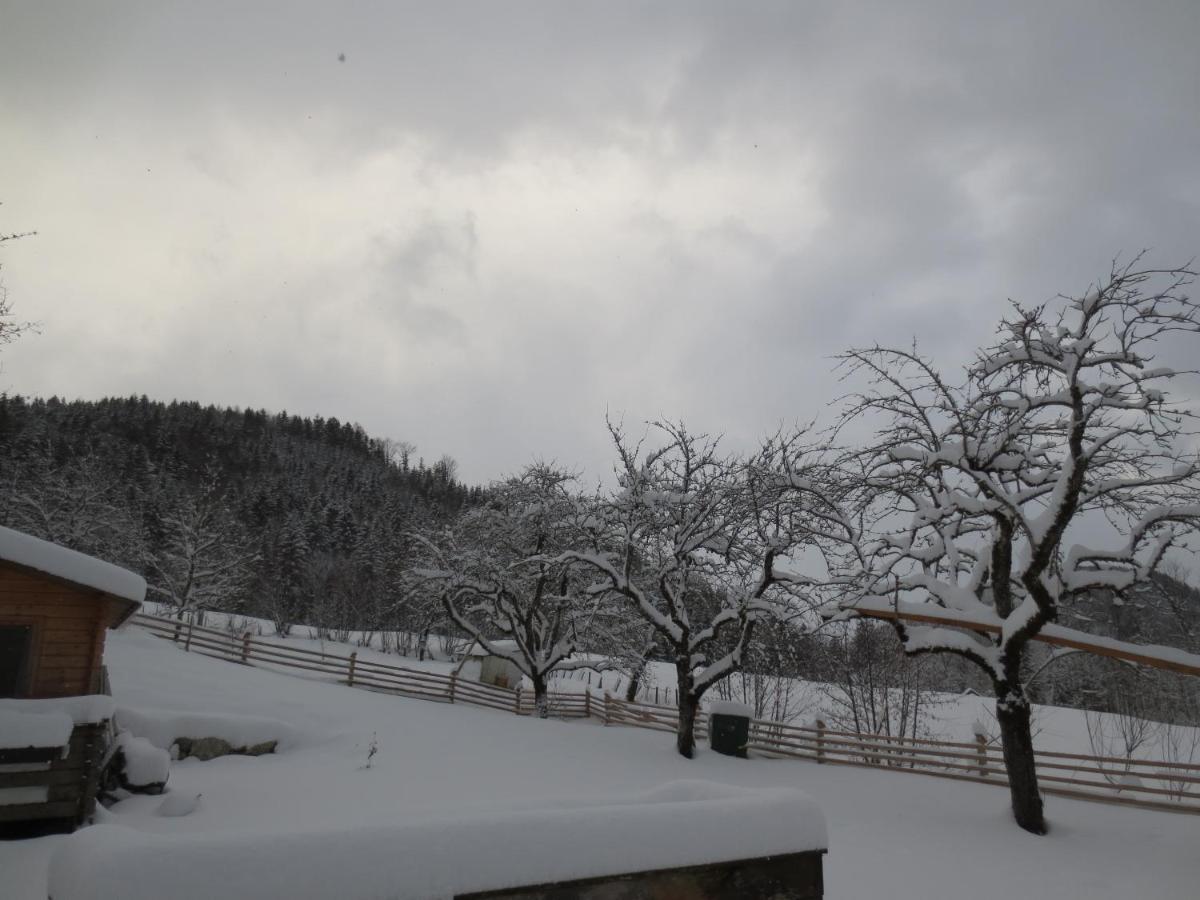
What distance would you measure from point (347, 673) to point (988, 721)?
93.2ft

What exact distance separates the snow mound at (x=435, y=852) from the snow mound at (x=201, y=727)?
13.7 meters

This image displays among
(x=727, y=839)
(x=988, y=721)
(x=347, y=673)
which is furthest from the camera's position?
(x=988, y=721)

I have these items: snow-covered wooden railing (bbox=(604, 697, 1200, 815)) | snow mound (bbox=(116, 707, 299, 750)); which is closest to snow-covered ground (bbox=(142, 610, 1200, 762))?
snow-covered wooden railing (bbox=(604, 697, 1200, 815))

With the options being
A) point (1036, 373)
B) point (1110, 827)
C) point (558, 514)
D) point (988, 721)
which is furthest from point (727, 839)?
point (988, 721)

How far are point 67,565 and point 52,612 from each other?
2.92 ft

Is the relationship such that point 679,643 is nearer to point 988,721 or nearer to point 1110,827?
point 1110,827

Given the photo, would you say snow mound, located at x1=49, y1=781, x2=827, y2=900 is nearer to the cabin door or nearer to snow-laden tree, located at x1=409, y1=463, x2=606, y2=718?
the cabin door

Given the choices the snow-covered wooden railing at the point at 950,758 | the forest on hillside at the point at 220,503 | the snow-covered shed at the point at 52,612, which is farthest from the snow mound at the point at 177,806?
the forest on hillside at the point at 220,503

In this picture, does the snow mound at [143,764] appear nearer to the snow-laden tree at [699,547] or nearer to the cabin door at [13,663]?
the cabin door at [13,663]

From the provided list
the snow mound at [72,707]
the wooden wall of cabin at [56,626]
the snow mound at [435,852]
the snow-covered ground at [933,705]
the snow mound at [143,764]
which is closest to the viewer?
the snow mound at [435,852]

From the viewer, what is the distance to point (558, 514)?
22875 millimetres

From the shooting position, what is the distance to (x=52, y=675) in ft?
32.4

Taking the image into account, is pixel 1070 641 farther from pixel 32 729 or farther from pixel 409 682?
pixel 409 682

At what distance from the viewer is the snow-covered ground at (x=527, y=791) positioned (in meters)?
8.00
